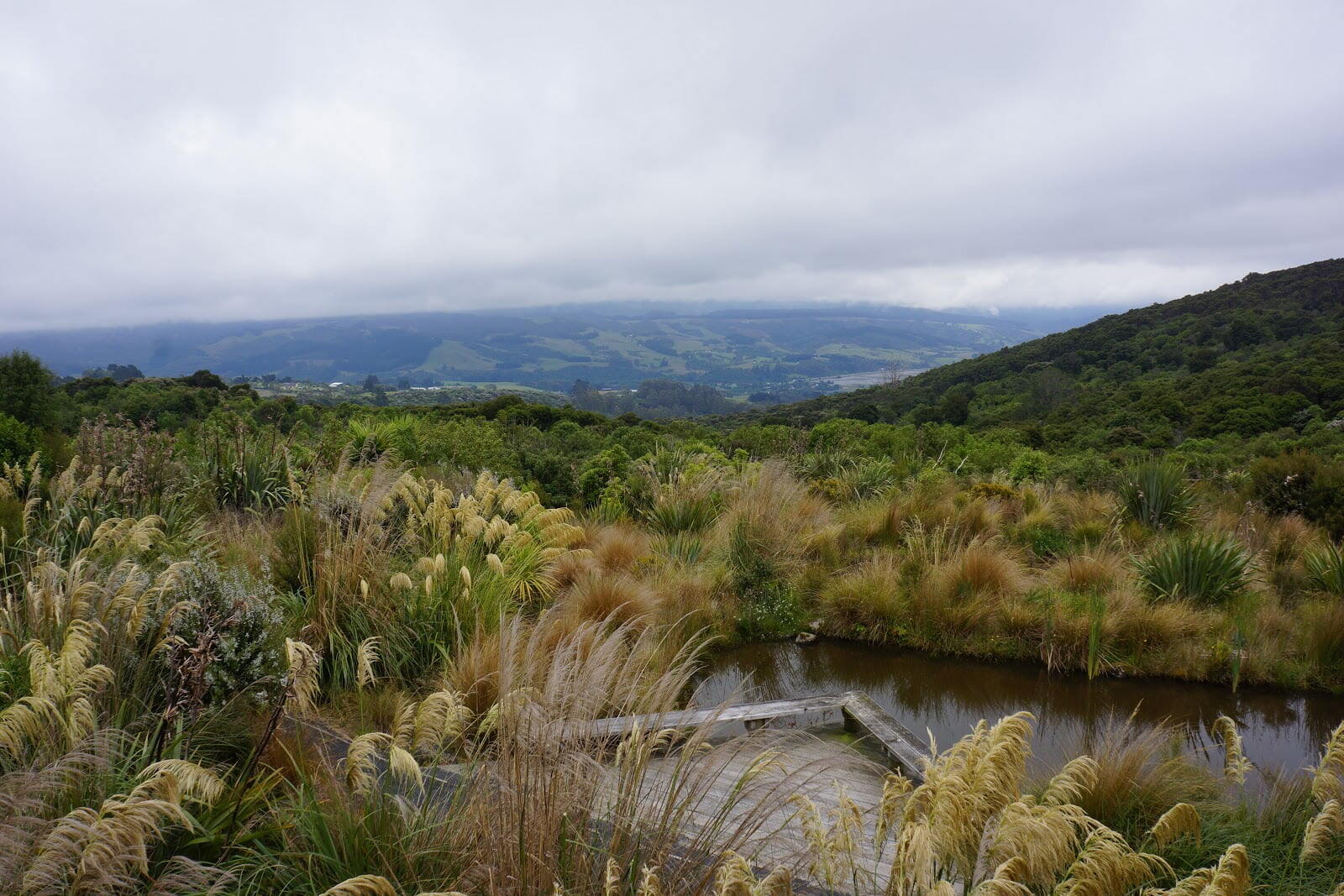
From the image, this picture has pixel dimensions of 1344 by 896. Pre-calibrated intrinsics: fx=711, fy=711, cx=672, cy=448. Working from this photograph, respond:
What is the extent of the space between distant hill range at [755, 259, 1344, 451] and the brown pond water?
18.6 meters

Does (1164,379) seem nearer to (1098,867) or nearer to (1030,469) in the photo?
(1030,469)

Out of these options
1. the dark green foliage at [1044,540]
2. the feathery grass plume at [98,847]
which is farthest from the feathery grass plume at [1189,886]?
the dark green foliage at [1044,540]

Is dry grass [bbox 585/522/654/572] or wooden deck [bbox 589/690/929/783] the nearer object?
wooden deck [bbox 589/690/929/783]

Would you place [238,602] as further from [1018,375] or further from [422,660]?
[1018,375]

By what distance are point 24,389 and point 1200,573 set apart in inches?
719

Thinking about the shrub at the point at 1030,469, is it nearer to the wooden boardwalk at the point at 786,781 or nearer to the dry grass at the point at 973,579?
the dry grass at the point at 973,579

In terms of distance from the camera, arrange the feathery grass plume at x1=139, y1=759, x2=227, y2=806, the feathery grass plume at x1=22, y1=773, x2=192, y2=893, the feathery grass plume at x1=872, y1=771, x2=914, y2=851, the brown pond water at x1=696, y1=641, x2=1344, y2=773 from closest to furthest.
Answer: the feathery grass plume at x1=22, y1=773, x2=192, y2=893
the feathery grass plume at x1=139, y1=759, x2=227, y2=806
the feathery grass plume at x1=872, y1=771, x2=914, y2=851
the brown pond water at x1=696, y1=641, x2=1344, y2=773

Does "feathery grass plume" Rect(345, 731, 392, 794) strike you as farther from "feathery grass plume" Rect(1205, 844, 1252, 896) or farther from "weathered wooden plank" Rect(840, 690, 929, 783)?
"weathered wooden plank" Rect(840, 690, 929, 783)

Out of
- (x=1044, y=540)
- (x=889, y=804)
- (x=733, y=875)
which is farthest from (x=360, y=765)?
(x=1044, y=540)

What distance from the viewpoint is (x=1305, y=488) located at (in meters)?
8.55

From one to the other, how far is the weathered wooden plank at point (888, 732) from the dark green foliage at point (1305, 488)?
657cm

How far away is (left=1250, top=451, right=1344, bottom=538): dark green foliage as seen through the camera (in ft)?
26.5

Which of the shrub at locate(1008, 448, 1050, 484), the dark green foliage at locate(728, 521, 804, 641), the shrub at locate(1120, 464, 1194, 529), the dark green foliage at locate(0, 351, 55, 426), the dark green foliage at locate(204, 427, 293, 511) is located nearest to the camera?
the dark green foliage at locate(728, 521, 804, 641)

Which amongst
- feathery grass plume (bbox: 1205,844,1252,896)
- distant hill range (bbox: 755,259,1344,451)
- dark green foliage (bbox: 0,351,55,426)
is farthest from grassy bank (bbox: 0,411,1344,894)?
distant hill range (bbox: 755,259,1344,451)
